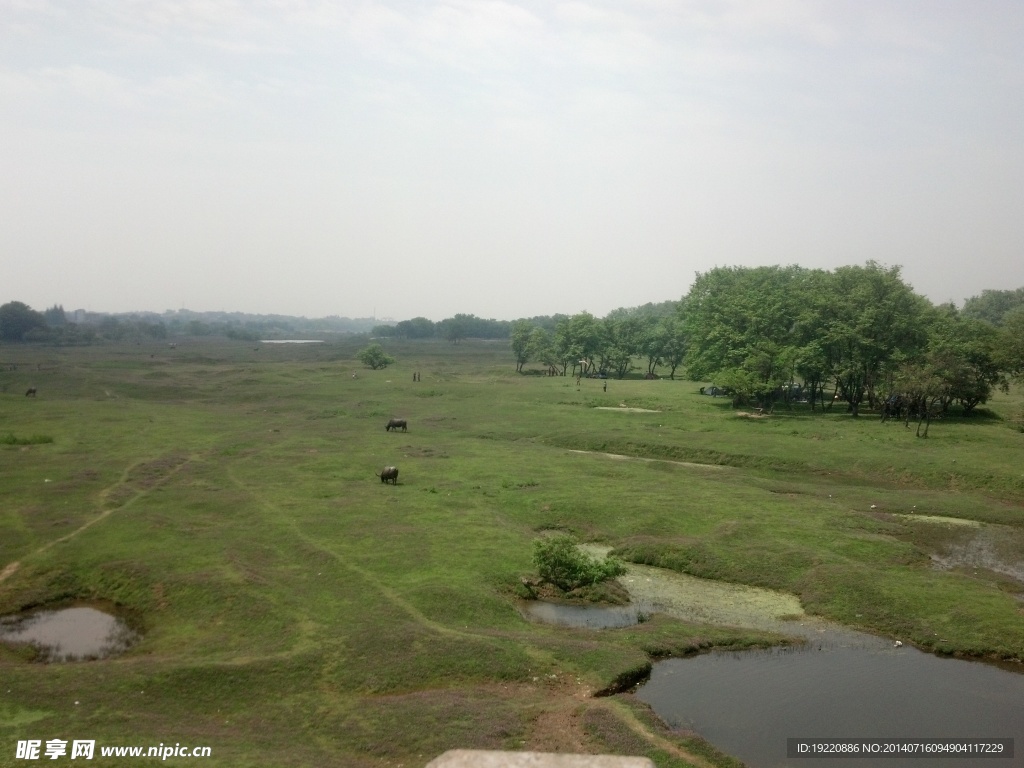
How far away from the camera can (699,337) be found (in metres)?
77.8

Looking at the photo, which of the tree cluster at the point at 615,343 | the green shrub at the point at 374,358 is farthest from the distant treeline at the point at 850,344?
the green shrub at the point at 374,358

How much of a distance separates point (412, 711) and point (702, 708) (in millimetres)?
7529

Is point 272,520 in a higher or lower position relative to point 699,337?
lower

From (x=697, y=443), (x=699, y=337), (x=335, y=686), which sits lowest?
(x=335, y=686)

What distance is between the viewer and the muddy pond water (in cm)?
1731

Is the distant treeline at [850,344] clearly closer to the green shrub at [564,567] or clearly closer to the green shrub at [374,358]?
the green shrub at [564,567]

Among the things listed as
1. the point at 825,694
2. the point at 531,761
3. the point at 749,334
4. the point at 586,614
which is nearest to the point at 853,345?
the point at 749,334

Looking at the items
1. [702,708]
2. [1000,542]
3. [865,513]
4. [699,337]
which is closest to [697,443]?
[865,513]

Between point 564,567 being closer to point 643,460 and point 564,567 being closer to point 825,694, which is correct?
point 825,694

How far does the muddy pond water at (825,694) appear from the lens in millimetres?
17312

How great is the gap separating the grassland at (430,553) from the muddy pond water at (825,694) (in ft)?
3.30

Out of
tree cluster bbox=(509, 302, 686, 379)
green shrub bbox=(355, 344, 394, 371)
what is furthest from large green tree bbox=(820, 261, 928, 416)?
green shrub bbox=(355, 344, 394, 371)

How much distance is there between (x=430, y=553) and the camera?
28.6m

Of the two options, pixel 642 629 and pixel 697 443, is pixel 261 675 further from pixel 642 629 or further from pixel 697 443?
pixel 697 443
